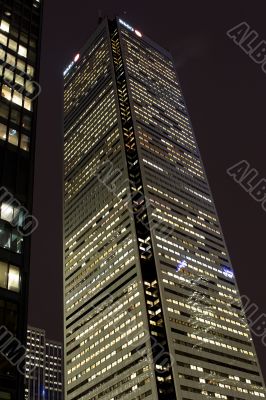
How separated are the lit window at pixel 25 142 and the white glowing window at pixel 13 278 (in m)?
12.6

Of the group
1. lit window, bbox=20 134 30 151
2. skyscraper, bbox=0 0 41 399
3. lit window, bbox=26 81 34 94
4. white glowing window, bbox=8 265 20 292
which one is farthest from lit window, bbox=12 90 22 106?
white glowing window, bbox=8 265 20 292

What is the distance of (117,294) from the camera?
544 ft

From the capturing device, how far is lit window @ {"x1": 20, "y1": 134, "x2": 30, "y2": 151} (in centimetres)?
4412

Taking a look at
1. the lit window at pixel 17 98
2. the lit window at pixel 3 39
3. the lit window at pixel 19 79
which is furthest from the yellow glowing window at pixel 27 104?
the lit window at pixel 3 39

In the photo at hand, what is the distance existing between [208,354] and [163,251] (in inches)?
1468

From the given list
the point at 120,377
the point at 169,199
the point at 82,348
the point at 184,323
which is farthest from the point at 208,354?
the point at 169,199

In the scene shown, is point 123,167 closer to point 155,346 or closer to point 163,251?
point 163,251

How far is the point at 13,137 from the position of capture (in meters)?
43.8

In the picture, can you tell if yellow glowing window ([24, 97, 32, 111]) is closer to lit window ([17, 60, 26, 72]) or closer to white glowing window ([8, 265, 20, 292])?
lit window ([17, 60, 26, 72])

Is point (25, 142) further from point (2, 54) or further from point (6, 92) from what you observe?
point (2, 54)

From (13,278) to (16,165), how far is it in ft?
35.9

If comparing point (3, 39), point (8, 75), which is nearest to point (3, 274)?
point (8, 75)

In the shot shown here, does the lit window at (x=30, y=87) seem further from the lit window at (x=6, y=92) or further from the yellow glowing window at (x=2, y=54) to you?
the yellow glowing window at (x=2, y=54)

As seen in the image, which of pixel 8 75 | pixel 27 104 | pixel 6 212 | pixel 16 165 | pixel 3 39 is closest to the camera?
pixel 6 212
